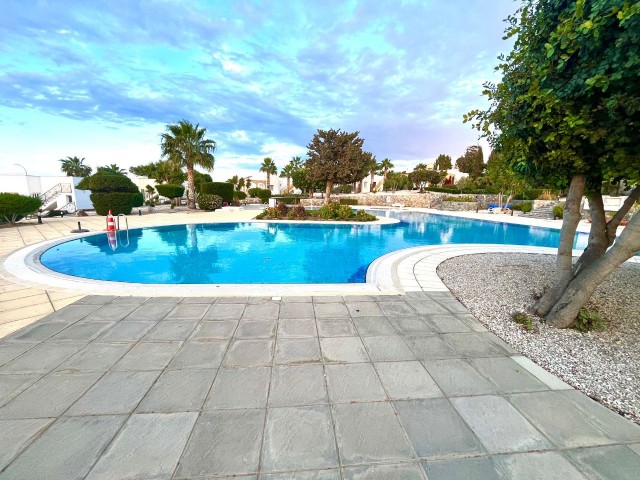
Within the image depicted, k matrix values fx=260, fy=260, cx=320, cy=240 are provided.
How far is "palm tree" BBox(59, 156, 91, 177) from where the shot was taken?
46.4 meters

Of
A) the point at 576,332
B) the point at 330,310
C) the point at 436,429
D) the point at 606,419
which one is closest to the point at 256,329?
the point at 330,310

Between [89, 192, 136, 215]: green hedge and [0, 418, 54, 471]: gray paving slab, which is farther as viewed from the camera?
[89, 192, 136, 215]: green hedge

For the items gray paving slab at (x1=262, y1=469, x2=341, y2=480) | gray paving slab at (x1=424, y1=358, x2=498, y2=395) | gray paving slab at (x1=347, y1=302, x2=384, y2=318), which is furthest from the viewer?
gray paving slab at (x1=347, y1=302, x2=384, y2=318)

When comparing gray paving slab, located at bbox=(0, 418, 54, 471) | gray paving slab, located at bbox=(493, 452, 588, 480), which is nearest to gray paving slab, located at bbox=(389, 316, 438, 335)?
gray paving slab, located at bbox=(493, 452, 588, 480)

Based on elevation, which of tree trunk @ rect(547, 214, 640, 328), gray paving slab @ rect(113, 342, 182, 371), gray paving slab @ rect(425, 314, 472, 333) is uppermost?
tree trunk @ rect(547, 214, 640, 328)

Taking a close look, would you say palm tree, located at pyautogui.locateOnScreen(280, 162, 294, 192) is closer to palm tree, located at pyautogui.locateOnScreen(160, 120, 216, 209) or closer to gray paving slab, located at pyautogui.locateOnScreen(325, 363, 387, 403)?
palm tree, located at pyautogui.locateOnScreen(160, 120, 216, 209)

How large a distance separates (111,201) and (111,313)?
63.0 feet

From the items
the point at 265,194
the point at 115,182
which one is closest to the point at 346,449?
the point at 115,182

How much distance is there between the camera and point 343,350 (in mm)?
3303

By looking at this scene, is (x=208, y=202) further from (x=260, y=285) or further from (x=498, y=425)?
(x=498, y=425)

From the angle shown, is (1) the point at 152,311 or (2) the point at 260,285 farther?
(2) the point at 260,285

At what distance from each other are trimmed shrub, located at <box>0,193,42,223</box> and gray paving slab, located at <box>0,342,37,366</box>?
691 inches

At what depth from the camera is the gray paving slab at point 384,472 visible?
180cm

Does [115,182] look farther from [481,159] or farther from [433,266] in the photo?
[481,159]
